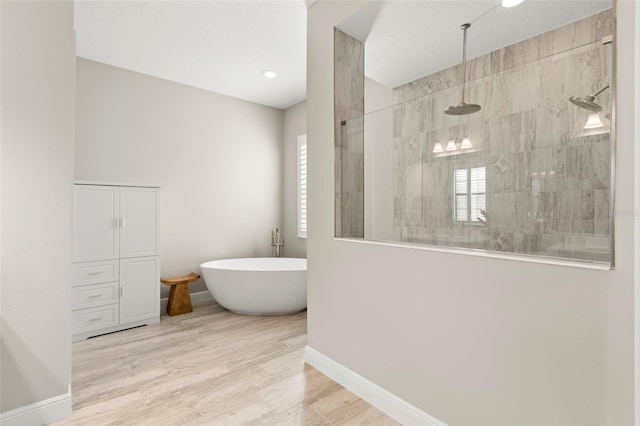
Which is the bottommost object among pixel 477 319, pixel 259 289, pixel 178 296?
pixel 178 296

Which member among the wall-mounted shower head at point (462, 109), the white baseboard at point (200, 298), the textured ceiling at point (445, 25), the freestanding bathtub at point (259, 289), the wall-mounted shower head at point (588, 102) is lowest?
the white baseboard at point (200, 298)

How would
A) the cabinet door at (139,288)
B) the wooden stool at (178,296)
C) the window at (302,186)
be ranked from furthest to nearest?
the window at (302,186), the wooden stool at (178,296), the cabinet door at (139,288)

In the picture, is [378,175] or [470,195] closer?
[470,195]

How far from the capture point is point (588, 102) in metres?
1.30

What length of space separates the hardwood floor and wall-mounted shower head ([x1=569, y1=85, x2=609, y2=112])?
1.80m

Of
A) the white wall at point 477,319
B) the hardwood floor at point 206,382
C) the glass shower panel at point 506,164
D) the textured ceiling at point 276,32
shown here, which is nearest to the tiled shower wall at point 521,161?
the glass shower panel at point 506,164

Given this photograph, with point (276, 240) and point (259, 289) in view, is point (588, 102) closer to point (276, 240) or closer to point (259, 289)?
point (259, 289)

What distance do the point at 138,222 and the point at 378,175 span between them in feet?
8.27

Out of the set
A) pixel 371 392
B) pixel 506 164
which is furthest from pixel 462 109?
pixel 371 392

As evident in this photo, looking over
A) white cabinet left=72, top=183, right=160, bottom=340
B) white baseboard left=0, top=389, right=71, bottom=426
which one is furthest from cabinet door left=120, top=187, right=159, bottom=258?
white baseboard left=0, top=389, right=71, bottom=426

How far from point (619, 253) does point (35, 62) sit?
2784mm

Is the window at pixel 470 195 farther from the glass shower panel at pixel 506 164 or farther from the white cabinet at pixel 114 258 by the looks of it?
the white cabinet at pixel 114 258

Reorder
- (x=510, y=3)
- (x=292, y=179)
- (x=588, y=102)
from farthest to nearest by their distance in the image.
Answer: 1. (x=292, y=179)
2. (x=510, y=3)
3. (x=588, y=102)

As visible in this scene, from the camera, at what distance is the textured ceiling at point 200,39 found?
2.50 m
